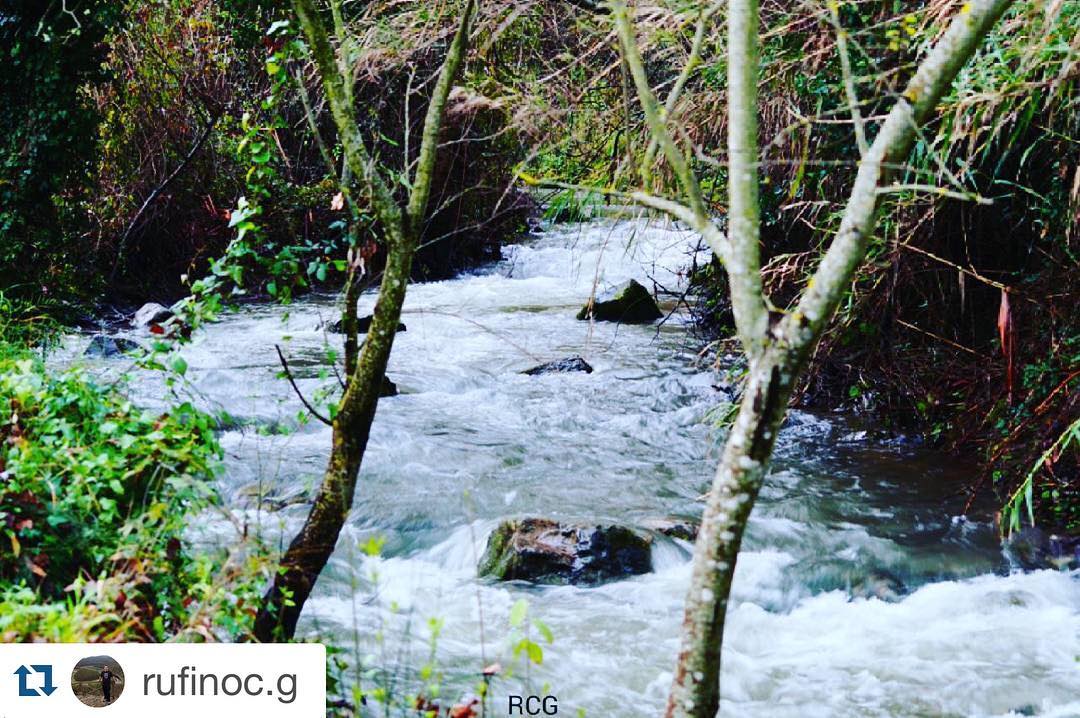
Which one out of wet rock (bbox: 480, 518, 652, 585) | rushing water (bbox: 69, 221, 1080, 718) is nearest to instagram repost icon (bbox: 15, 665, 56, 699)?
rushing water (bbox: 69, 221, 1080, 718)

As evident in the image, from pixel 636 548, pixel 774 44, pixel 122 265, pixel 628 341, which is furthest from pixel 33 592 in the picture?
pixel 122 265

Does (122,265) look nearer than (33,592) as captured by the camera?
No

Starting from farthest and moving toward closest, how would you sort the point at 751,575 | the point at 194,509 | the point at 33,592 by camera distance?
the point at 751,575
the point at 194,509
the point at 33,592

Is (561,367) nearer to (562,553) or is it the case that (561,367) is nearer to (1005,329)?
(562,553)

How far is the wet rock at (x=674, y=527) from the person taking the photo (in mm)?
6184

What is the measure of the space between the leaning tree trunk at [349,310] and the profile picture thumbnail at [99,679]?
0.82 metres

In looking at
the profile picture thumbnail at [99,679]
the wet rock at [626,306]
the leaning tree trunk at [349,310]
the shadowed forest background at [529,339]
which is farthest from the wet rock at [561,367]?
the profile picture thumbnail at [99,679]

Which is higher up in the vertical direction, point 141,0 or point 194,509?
point 141,0

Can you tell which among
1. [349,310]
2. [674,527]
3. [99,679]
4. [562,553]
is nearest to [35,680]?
[99,679]

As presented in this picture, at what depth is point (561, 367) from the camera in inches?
399

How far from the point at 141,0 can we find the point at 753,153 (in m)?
11.6

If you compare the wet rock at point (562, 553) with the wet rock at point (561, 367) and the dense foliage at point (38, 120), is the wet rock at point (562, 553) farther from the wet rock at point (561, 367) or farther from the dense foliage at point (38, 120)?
the dense foliage at point (38, 120)

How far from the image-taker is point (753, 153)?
2.80 meters

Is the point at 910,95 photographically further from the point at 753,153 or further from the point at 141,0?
the point at 141,0
